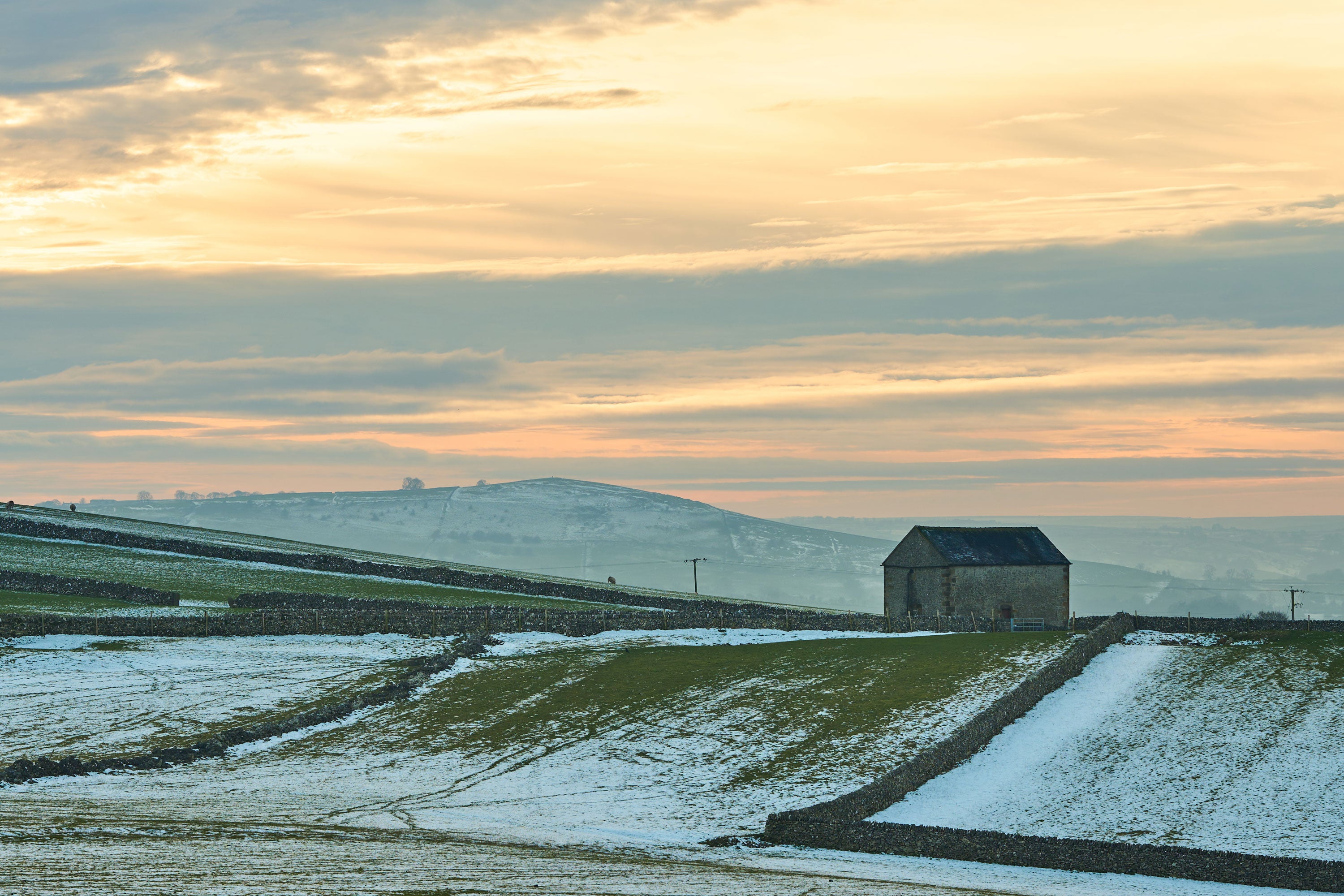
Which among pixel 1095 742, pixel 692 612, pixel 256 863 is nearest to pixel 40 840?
pixel 256 863

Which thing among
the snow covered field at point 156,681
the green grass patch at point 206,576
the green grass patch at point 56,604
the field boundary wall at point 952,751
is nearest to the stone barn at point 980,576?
the green grass patch at point 206,576

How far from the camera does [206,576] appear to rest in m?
93.8

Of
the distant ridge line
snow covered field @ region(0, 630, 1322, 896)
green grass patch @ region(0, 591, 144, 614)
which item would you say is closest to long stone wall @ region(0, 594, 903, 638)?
snow covered field @ region(0, 630, 1322, 896)

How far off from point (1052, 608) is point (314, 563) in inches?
2279

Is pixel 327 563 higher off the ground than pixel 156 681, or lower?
higher

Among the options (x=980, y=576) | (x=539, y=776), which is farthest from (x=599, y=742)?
(x=980, y=576)

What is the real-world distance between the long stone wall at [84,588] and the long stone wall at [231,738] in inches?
979

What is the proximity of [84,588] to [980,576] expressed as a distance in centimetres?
5834

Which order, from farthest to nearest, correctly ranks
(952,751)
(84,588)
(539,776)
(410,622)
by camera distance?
(84,588) → (410,622) → (539,776) → (952,751)

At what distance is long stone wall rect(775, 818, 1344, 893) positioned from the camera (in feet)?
88.4

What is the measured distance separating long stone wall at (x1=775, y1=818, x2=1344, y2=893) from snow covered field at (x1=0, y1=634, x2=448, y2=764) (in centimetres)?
2724

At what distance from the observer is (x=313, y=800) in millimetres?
36625

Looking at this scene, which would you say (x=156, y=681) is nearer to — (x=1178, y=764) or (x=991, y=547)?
(x=1178, y=764)

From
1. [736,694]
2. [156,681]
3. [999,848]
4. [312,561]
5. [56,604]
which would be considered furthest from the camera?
[312,561]
